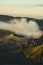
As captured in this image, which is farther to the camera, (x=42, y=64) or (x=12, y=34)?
(x=12, y=34)

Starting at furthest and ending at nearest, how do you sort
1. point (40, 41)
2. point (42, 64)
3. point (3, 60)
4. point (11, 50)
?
point (40, 41) < point (11, 50) < point (3, 60) < point (42, 64)

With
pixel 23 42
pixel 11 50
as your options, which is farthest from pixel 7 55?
pixel 23 42

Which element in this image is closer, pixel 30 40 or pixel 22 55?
pixel 22 55

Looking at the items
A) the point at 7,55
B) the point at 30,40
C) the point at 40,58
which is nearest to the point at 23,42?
the point at 30,40

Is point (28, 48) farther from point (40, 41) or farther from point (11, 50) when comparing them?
point (40, 41)

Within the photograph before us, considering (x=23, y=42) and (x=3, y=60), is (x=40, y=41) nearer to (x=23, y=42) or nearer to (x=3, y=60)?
(x=23, y=42)

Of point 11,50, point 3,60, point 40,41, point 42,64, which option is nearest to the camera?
point 42,64

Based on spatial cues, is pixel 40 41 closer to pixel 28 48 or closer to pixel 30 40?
pixel 30 40

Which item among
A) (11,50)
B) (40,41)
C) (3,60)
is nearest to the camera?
(3,60)
